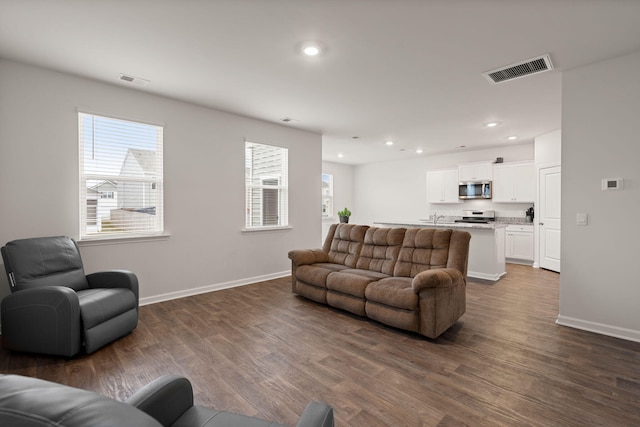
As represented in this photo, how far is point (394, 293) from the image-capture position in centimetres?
313

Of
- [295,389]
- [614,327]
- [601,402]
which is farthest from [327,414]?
[614,327]

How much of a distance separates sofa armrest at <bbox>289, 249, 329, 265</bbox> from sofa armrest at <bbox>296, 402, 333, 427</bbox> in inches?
127

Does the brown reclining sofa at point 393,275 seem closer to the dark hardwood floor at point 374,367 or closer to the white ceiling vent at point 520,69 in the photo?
the dark hardwood floor at point 374,367

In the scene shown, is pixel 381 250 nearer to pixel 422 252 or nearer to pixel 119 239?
pixel 422 252

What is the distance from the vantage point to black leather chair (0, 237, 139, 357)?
254cm

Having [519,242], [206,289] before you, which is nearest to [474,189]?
[519,242]

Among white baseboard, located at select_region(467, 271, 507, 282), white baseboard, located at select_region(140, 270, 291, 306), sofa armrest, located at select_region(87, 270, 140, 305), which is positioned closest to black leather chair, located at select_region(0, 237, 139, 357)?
sofa armrest, located at select_region(87, 270, 140, 305)

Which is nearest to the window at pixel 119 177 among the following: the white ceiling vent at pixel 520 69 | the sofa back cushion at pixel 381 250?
the sofa back cushion at pixel 381 250

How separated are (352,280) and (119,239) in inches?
116

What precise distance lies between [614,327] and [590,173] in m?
1.59

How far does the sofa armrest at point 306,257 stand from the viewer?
171 inches

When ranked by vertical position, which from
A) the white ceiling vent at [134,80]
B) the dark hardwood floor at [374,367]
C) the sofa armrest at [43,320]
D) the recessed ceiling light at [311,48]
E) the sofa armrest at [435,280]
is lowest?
the dark hardwood floor at [374,367]

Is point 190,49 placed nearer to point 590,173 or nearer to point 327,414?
point 327,414

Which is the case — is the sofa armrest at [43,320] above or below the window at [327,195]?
below
